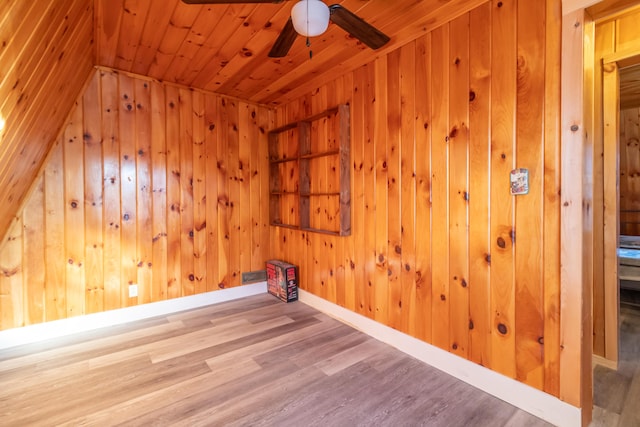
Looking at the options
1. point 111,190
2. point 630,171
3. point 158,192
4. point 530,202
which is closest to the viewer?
point 530,202

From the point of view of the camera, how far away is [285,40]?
62.9 inches

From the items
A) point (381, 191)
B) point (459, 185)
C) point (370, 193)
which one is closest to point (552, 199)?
point (459, 185)

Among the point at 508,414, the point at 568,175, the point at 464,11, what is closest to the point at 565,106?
the point at 568,175

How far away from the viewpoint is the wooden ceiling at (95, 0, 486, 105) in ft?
5.97

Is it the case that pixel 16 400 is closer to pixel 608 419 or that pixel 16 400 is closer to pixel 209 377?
pixel 209 377

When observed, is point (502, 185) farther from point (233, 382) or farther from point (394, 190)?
point (233, 382)

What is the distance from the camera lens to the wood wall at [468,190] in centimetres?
154

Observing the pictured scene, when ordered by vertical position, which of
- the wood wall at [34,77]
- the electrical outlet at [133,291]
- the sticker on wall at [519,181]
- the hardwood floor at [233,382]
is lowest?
the hardwood floor at [233,382]

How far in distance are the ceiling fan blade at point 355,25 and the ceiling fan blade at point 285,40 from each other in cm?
23

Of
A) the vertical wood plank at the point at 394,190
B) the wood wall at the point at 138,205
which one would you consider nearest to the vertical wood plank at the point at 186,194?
the wood wall at the point at 138,205

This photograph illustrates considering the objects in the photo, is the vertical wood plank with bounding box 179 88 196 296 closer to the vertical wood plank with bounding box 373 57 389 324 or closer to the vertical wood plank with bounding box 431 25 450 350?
the vertical wood plank with bounding box 373 57 389 324

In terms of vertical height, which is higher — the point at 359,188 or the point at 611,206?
the point at 359,188

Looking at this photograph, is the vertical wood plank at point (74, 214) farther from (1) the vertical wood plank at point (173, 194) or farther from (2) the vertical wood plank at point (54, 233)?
(1) the vertical wood plank at point (173, 194)

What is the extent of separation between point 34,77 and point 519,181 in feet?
8.84
